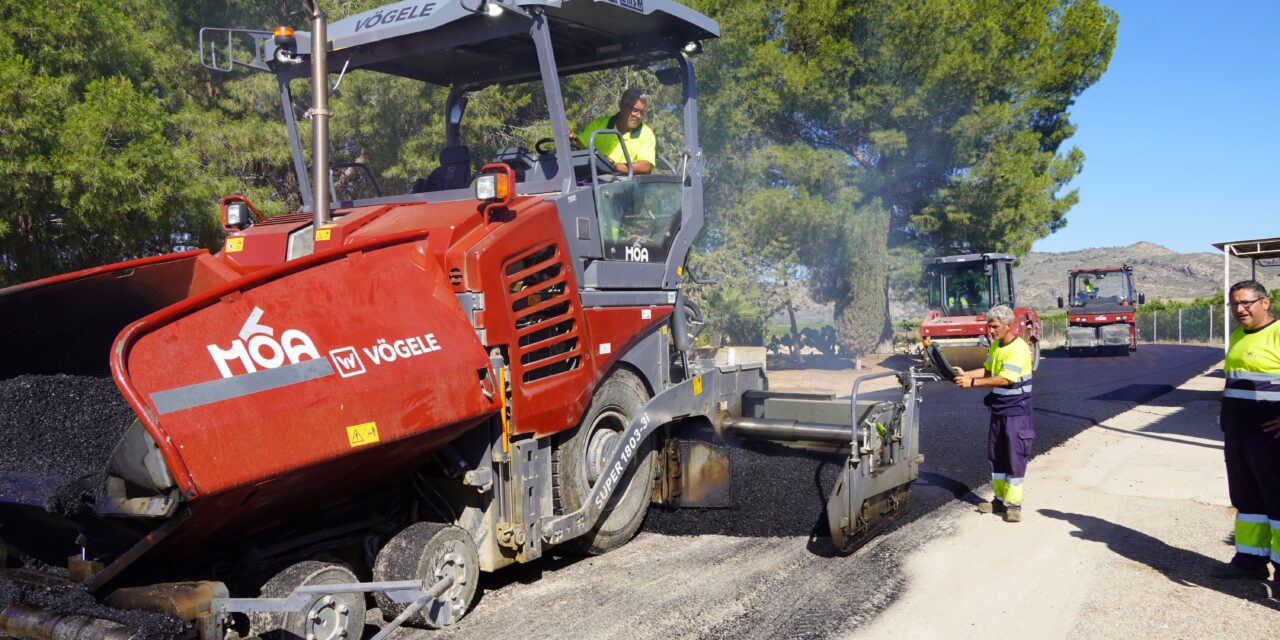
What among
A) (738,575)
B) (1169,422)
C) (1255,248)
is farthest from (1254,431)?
(1255,248)

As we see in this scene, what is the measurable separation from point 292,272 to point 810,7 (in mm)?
18624

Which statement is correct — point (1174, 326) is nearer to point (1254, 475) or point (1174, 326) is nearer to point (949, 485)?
point (949, 485)

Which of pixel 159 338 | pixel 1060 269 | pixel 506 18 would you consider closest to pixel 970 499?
pixel 506 18

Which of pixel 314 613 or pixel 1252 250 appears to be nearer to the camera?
pixel 314 613

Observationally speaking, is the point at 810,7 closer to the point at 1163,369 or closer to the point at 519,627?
the point at 1163,369

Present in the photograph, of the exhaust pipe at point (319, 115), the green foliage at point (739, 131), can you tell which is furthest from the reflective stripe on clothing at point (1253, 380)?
the green foliage at point (739, 131)

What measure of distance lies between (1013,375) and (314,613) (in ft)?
15.4

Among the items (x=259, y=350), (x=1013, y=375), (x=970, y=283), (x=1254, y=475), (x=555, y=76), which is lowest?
(x=1254, y=475)

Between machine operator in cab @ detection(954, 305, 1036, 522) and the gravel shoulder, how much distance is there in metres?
0.19

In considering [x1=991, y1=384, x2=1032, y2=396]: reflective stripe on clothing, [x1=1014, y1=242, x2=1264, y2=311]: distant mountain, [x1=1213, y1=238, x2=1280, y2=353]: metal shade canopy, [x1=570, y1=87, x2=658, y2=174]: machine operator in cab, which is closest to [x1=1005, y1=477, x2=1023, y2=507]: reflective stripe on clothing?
[x1=991, y1=384, x2=1032, y2=396]: reflective stripe on clothing

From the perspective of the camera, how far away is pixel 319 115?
428cm

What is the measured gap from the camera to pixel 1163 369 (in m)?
20.0

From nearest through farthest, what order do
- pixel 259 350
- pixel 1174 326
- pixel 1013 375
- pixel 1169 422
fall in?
pixel 259 350, pixel 1013 375, pixel 1169 422, pixel 1174 326

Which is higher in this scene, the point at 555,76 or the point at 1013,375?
the point at 555,76
